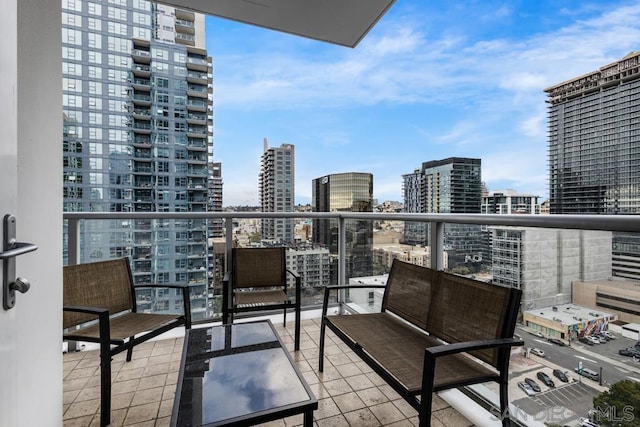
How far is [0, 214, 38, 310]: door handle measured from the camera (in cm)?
73

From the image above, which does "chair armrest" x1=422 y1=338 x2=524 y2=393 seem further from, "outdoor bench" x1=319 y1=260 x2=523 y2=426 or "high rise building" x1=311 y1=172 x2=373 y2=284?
"high rise building" x1=311 y1=172 x2=373 y2=284

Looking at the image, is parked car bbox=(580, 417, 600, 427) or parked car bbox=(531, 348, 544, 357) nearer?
parked car bbox=(580, 417, 600, 427)

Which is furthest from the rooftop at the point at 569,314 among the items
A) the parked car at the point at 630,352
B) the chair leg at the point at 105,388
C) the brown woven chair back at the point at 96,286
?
the brown woven chair back at the point at 96,286

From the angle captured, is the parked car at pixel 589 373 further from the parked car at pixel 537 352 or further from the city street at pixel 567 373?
the parked car at pixel 537 352

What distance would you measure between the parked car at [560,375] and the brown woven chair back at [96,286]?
2893mm

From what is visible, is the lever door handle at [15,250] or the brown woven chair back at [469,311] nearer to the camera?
the lever door handle at [15,250]

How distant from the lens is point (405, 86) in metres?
11.1

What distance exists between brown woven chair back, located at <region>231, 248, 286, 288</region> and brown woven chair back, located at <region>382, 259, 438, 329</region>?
139 cm

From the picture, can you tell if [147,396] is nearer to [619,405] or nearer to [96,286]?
[96,286]

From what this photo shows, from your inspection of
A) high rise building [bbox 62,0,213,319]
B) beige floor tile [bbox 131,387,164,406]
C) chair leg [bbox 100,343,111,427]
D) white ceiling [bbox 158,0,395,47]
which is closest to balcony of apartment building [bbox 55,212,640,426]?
beige floor tile [bbox 131,387,164,406]

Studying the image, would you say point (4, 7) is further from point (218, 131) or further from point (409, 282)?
point (218, 131)

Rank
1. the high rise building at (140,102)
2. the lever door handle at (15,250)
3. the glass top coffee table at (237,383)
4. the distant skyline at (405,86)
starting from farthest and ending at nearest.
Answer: the high rise building at (140,102)
the distant skyline at (405,86)
the glass top coffee table at (237,383)
the lever door handle at (15,250)

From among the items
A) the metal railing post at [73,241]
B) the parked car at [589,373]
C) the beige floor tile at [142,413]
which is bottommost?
the beige floor tile at [142,413]

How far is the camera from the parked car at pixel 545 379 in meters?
1.52
